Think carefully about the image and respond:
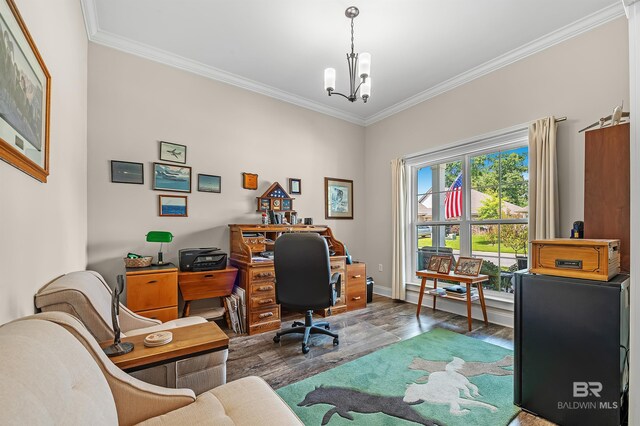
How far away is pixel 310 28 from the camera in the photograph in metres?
2.77

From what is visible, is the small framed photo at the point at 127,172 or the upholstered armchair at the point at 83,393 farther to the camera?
the small framed photo at the point at 127,172

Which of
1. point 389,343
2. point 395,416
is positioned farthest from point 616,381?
point 389,343

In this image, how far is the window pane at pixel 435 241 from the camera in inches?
156

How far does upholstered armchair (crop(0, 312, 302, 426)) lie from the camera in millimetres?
598

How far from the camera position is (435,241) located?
4191mm

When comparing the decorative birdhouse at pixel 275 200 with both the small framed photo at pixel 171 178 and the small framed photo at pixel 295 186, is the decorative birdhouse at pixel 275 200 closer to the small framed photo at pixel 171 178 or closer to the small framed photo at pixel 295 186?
the small framed photo at pixel 295 186

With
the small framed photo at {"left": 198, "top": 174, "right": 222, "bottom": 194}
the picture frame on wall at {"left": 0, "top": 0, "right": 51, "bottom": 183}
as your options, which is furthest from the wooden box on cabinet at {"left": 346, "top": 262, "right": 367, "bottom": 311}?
the picture frame on wall at {"left": 0, "top": 0, "right": 51, "bottom": 183}

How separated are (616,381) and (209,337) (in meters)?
2.07

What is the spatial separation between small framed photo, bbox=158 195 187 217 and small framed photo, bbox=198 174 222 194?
0.75 feet

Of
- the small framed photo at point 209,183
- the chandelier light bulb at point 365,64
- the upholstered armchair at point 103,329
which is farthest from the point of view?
the small framed photo at point 209,183

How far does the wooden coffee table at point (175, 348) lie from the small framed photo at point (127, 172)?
2.08 m

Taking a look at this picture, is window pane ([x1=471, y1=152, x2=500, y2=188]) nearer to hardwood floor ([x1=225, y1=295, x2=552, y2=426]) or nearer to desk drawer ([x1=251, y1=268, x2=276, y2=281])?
hardwood floor ([x1=225, y1=295, x2=552, y2=426])

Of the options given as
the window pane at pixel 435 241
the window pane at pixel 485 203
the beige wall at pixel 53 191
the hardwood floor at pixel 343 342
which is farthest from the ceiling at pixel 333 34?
the hardwood floor at pixel 343 342

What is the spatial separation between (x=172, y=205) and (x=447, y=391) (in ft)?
10.3
